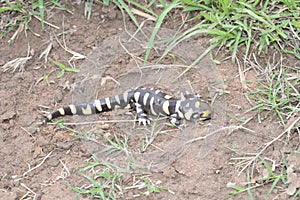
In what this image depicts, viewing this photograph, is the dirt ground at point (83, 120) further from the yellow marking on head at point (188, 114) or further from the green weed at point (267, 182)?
the yellow marking on head at point (188, 114)

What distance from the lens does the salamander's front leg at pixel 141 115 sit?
520 centimetres

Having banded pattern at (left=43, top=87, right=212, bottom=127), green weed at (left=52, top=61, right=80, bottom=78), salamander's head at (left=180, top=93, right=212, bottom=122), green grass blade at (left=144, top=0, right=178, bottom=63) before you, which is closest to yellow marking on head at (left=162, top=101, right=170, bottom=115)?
banded pattern at (left=43, top=87, right=212, bottom=127)

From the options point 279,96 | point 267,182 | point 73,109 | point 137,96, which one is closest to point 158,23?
point 137,96

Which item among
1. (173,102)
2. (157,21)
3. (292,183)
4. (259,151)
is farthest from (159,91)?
(292,183)

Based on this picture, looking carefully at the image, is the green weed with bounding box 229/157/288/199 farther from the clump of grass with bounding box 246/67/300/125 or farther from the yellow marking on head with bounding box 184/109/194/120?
the yellow marking on head with bounding box 184/109/194/120

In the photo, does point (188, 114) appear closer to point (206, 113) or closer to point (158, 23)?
point (206, 113)

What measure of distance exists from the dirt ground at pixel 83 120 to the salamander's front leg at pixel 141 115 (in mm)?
229

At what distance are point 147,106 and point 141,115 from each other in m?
0.12

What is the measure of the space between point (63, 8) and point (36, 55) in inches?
26.2

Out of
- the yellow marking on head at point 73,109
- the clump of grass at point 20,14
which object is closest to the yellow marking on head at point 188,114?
the yellow marking on head at point 73,109

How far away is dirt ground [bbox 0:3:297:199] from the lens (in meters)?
4.65

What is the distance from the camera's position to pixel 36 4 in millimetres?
6062

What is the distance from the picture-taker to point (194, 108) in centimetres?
516

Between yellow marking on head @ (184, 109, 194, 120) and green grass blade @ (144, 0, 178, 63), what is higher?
green grass blade @ (144, 0, 178, 63)
